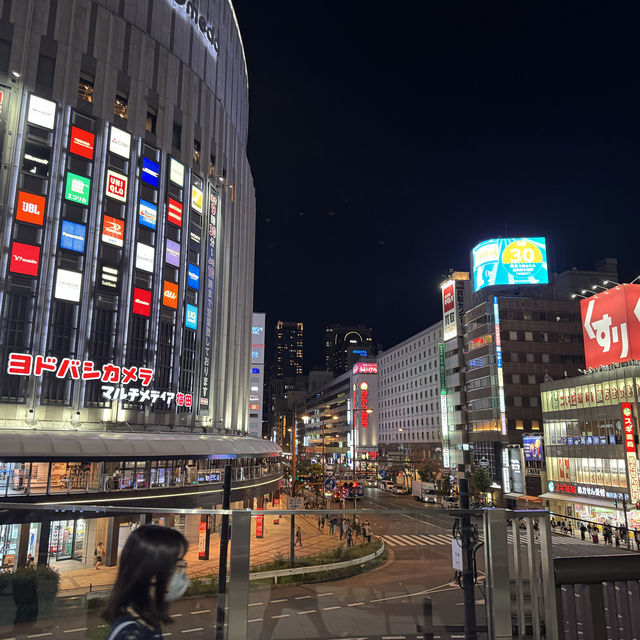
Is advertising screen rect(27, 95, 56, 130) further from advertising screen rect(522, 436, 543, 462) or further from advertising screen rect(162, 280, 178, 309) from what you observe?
advertising screen rect(522, 436, 543, 462)

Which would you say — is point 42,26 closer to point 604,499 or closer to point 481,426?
point 604,499

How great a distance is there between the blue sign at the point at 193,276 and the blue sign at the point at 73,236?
9.73m

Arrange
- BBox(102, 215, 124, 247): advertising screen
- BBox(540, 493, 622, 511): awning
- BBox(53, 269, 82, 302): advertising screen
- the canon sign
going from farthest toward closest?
BBox(540, 493, 622, 511): awning → the canon sign → BBox(102, 215, 124, 247): advertising screen → BBox(53, 269, 82, 302): advertising screen

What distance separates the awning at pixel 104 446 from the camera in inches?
1069

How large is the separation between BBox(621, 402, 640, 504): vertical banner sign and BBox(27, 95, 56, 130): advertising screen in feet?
168

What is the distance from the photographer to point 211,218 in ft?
158

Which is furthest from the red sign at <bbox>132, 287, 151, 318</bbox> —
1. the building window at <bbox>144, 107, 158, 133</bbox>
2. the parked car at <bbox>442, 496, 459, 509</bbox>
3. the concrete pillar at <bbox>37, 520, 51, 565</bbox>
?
the concrete pillar at <bbox>37, 520, 51, 565</bbox>

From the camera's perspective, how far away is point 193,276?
1750 inches

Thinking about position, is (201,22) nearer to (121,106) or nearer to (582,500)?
(121,106)

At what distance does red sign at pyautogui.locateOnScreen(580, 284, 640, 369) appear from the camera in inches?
1865

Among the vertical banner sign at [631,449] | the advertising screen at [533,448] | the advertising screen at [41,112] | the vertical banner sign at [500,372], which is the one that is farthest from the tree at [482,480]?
the advertising screen at [41,112]

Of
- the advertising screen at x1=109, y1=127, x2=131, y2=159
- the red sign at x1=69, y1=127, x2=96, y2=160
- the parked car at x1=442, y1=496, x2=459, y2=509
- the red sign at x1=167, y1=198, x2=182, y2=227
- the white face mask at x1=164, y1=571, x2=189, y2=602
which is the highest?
the advertising screen at x1=109, y1=127, x2=131, y2=159

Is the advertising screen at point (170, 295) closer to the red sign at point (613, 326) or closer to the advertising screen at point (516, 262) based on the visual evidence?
the red sign at point (613, 326)

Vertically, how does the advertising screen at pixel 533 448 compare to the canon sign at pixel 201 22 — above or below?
below
